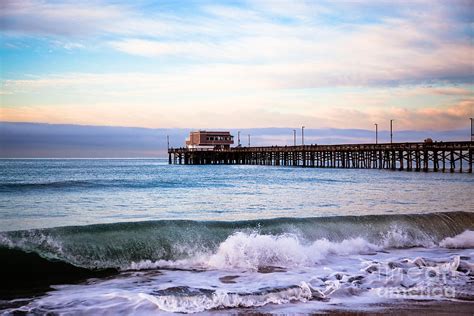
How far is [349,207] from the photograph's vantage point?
1816 centimetres

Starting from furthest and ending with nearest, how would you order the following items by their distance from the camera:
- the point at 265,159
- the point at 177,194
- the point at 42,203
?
the point at 265,159 → the point at 177,194 → the point at 42,203

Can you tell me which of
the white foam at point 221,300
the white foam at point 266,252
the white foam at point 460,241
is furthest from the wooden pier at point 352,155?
the white foam at point 221,300

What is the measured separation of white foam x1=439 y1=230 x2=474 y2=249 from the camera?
11.6 metres

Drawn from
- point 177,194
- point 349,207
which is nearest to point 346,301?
point 349,207

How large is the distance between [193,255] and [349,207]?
930cm

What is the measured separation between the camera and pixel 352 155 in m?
56.4

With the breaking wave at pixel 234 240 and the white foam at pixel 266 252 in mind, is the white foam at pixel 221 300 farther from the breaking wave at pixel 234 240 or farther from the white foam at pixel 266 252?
the breaking wave at pixel 234 240

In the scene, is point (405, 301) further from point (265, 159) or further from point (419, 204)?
point (265, 159)

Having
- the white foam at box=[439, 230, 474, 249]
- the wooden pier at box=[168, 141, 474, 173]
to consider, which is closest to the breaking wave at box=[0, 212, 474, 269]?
the white foam at box=[439, 230, 474, 249]

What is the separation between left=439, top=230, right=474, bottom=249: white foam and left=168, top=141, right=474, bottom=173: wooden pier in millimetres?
29987

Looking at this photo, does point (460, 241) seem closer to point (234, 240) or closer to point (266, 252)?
point (266, 252)

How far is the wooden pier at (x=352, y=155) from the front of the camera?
44.3 m

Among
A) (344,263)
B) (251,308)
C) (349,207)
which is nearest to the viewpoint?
(251,308)

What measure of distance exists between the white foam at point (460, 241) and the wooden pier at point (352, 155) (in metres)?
30.0
